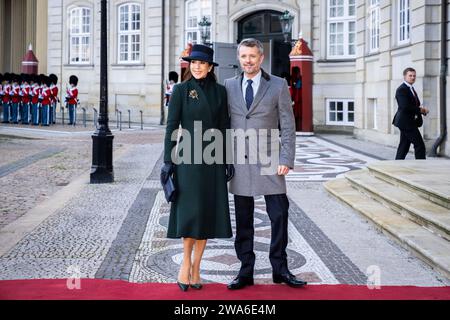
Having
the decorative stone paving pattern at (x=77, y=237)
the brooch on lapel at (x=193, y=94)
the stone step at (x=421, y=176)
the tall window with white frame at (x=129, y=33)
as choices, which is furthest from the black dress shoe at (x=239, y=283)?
the tall window with white frame at (x=129, y=33)

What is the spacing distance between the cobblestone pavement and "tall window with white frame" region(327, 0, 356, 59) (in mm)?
13082

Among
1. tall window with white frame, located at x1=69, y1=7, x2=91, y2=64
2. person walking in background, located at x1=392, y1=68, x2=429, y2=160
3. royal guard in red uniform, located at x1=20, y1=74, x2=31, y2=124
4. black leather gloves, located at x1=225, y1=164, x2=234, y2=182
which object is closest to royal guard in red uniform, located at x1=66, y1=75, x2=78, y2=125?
royal guard in red uniform, located at x1=20, y1=74, x2=31, y2=124

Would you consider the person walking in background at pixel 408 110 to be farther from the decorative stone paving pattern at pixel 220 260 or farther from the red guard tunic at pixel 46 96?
the red guard tunic at pixel 46 96

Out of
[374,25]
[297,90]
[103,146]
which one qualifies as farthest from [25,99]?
[103,146]

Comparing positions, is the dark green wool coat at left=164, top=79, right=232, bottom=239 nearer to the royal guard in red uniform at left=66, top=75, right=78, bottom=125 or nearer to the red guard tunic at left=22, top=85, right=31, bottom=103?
the royal guard in red uniform at left=66, top=75, right=78, bottom=125

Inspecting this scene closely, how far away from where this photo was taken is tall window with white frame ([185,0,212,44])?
2806 cm

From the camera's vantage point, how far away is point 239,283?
5.27 meters

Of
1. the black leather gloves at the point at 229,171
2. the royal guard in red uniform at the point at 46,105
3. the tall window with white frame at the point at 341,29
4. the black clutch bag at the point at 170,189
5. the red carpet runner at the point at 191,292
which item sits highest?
the tall window with white frame at the point at 341,29

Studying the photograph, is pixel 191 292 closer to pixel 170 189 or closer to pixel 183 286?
pixel 183 286

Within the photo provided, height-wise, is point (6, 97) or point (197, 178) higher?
point (6, 97)

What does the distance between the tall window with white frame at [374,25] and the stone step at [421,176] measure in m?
8.69

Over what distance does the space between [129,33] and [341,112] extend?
10584mm

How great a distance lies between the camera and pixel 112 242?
23.1ft

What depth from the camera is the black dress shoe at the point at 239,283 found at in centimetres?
525
